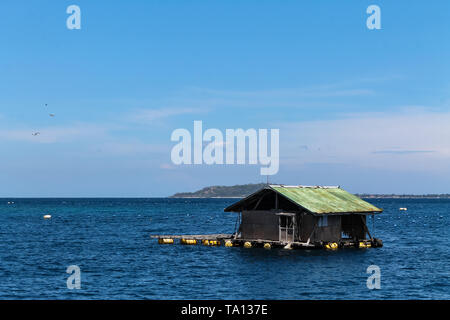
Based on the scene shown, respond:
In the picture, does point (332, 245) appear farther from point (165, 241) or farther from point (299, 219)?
point (165, 241)

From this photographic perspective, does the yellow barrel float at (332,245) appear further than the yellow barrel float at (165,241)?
No

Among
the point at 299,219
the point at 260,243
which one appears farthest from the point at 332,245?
the point at 260,243

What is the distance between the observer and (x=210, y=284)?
37000mm

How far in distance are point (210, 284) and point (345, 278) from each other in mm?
10556

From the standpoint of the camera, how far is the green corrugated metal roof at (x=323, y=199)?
5147cm

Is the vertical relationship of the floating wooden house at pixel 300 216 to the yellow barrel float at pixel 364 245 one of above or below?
above

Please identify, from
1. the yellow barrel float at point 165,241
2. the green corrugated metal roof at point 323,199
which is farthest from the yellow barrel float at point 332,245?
the yellow barrel float at point 165,241

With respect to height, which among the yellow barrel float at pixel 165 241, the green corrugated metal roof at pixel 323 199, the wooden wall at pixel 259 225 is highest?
the green corrugated metal roof at pixel 323 199

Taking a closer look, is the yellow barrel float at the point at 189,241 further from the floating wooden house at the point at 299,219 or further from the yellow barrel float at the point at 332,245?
the yellow barrel float at the point at 332,245

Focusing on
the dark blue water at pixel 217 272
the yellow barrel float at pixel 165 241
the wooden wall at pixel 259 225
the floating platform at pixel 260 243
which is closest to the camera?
the dark blue water at pixel 217 272

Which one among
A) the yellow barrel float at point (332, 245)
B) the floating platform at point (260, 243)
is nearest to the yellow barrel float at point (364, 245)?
the floating platform at point (260, 243)

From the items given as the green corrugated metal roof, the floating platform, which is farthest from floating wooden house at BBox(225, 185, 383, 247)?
the floating platform

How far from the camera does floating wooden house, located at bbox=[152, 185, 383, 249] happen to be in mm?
51688

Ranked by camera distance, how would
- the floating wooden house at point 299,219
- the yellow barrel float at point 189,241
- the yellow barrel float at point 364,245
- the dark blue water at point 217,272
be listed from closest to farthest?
the dark blue water at point 217,272 < the floating wooden house at point 299,219 < the yellow barrel float at point 364,245 < the yellow barrel float at point 189,241
